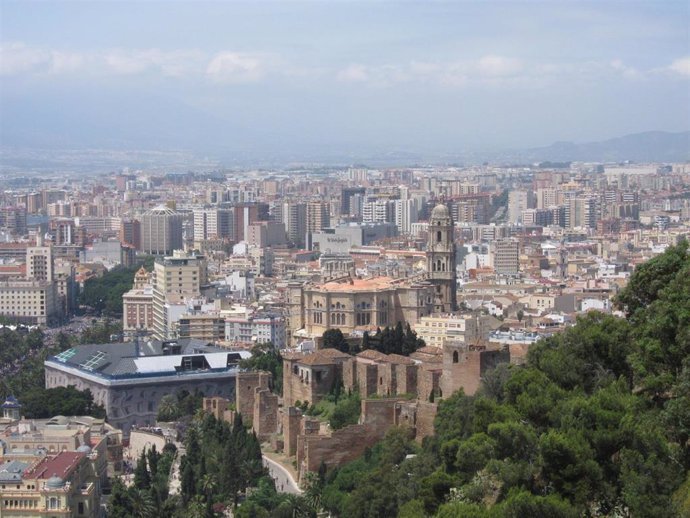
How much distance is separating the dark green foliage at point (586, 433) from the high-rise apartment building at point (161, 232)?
59.3m

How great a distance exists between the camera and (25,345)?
4112cm

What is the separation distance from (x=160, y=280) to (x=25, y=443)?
73.5 ft

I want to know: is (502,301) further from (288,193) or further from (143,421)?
(288,193)

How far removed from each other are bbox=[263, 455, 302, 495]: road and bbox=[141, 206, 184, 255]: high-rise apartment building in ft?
177

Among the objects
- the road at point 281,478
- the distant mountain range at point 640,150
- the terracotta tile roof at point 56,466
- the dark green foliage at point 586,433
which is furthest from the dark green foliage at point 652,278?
the distant mountain range at point 640,150

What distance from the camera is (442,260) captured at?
3606 cm

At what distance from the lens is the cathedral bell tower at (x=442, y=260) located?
35906mm

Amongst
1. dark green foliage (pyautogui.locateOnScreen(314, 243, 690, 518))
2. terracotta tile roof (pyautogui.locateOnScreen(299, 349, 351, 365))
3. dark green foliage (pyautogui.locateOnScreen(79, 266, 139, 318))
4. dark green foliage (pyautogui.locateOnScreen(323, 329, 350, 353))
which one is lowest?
dark green foliage (pyautogui.locateOnScreen(79, 266, 139, 318))

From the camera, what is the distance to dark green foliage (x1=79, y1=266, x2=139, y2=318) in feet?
171

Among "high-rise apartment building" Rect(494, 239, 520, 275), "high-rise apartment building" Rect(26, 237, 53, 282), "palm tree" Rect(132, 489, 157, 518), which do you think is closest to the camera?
"palm tree" Rect(132, 489, 157, 518)

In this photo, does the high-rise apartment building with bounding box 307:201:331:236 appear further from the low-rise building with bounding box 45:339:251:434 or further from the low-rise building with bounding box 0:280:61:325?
the low-rise building with bounding box 45:339:251:434

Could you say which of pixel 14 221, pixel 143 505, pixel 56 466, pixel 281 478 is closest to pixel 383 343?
pixel 281 478

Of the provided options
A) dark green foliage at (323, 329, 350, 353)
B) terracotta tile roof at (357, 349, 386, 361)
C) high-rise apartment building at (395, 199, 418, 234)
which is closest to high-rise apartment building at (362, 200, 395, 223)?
high-rise apartment building at (395, 199, 418, 234)

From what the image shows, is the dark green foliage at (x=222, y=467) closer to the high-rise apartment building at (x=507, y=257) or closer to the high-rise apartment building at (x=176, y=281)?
the high-rise apartment building at (x=176, y=281)
